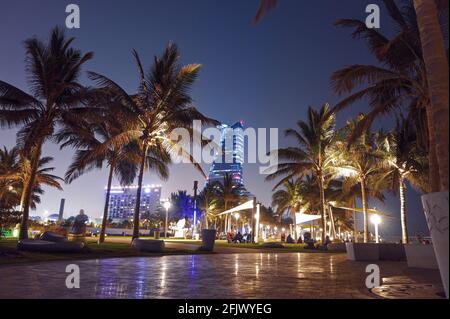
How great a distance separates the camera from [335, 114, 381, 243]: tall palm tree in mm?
23422

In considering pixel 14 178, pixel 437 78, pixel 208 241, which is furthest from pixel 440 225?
pixel 14 178

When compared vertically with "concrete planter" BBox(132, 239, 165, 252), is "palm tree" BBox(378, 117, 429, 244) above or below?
above

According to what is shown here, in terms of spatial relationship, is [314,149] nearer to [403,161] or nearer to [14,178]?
[403,161]

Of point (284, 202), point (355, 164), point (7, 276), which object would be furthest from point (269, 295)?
point (284, 202)

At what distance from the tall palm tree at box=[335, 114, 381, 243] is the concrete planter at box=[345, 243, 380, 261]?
7.40m

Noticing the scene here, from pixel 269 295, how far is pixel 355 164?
80.8 feet

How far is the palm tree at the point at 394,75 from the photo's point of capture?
1112cm

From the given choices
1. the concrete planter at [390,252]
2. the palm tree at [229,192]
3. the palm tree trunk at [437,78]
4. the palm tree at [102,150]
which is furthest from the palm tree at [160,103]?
the palm tree at [229,192]

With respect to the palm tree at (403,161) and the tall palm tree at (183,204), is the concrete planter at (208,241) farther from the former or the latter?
the tall palm tree at (183,204)

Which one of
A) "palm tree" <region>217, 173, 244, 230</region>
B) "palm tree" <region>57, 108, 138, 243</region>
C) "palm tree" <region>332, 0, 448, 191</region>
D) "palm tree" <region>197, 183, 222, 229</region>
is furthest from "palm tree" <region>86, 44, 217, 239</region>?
"palm tree" <region>197, 183, 222, 229</region>

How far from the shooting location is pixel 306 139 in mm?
26719

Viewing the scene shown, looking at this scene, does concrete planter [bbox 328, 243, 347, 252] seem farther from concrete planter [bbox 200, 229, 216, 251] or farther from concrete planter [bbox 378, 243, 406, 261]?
concrete planter [bbox 200, 229, 216, 251]

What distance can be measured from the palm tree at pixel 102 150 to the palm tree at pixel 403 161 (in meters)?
16.3
